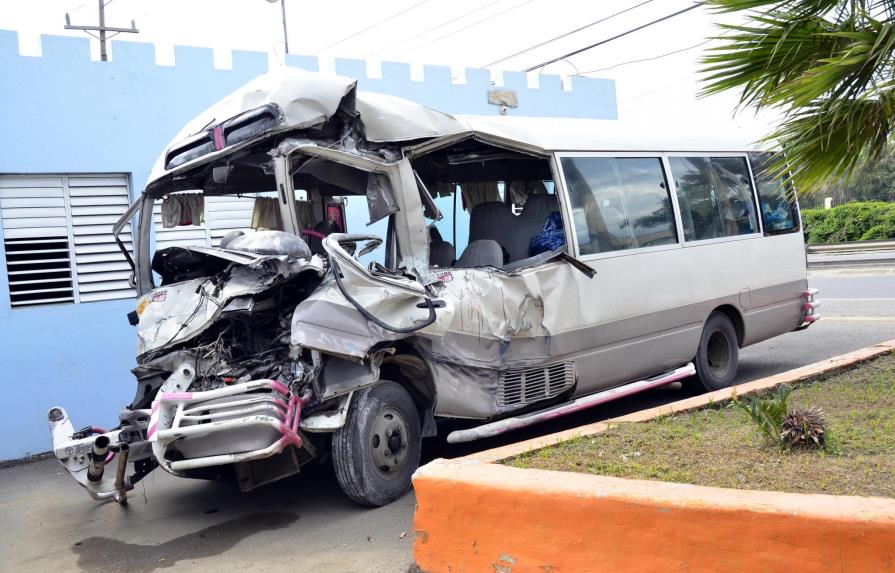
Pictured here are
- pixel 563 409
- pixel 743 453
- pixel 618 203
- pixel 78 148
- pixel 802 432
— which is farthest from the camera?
pixel 78 148

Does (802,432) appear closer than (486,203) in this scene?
Yes

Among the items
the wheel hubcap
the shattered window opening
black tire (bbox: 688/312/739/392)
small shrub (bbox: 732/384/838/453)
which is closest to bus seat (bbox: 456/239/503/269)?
the shattered window opening

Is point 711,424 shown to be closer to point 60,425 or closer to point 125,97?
point 60,425

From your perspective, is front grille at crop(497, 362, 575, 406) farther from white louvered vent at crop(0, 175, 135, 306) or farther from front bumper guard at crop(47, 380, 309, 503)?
white louvered vent at crop(0, 175, 135, 306)

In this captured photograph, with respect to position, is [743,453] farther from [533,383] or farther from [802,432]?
[533,383]

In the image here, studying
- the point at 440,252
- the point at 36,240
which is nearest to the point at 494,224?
the point at 440,252

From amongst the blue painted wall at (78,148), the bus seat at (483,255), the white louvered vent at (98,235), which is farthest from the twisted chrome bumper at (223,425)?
the white louvered vent at (98,235)

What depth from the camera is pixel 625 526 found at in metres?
3.54

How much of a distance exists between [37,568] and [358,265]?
2.81 m

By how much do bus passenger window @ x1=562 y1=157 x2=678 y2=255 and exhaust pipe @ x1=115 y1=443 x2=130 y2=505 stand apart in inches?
150

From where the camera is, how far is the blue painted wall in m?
8.53

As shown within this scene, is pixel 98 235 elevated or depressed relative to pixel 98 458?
elevated

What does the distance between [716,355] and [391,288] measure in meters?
4.48

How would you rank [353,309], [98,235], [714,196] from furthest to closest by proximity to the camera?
[98,235], [714,196], [353,309]
